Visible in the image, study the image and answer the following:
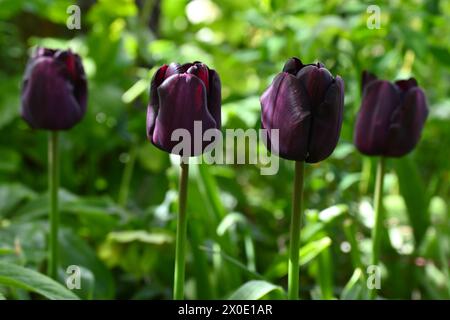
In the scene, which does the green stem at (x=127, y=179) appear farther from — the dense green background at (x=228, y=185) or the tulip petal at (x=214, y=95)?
the tulip petal at (x=214, y=95)

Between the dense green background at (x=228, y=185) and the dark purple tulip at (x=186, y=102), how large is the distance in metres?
0.27

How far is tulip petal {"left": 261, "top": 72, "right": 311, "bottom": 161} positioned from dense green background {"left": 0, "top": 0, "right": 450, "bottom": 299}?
0.79ft

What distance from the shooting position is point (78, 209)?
4.58 ft

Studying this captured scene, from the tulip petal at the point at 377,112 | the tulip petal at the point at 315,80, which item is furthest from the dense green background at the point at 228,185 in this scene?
the tulip petal at the point at 315,80

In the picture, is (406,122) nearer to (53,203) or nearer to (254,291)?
(254,291)

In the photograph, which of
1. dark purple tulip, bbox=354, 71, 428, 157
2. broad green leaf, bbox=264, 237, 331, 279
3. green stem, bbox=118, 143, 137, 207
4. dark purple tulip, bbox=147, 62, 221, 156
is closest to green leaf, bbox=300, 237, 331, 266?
broad green leaf, bbox=264, 237, 331, 279

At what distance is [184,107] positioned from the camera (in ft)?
2.80

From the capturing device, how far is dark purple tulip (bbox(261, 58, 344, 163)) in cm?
84

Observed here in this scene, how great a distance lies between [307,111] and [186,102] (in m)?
0.15

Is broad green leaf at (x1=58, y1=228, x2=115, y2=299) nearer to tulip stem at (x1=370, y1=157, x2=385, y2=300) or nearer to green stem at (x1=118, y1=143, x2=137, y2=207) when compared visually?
green stem at (x1=118, y1=143, x2=137, y2=207)

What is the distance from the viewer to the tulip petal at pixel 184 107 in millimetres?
849

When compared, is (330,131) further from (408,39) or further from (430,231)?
(430,231)

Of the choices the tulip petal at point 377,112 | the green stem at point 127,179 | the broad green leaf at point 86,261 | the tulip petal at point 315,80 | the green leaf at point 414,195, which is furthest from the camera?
the green stem at point 127,179

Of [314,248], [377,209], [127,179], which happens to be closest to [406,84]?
[377,209]
